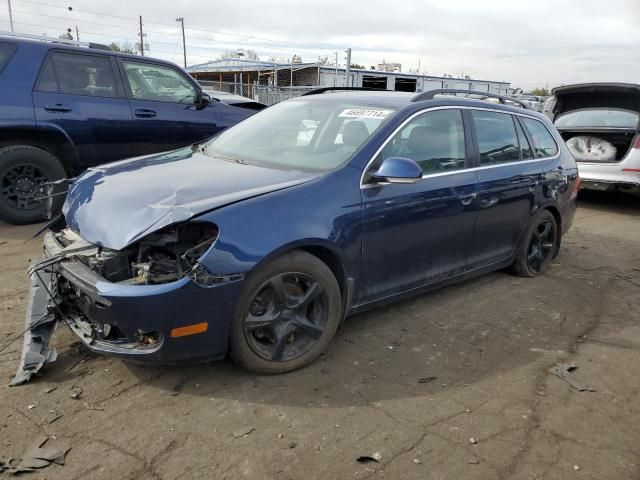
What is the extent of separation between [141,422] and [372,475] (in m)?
1.19

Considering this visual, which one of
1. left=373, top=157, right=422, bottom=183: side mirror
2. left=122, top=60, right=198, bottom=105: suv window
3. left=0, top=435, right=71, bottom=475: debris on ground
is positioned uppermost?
left=122, top=60, right=198, bottom=105: suv window

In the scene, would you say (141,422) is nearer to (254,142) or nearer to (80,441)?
(80,441)

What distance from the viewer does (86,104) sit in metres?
6.20

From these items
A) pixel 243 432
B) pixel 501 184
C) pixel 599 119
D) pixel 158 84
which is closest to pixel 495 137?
pixel 501 184

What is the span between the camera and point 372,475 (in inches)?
94.9

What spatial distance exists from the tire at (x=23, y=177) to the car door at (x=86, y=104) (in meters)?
0.34

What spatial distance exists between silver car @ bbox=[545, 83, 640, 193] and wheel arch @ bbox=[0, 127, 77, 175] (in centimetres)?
771

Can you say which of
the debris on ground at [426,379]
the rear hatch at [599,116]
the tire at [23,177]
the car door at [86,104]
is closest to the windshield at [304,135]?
the debris on ground at [426,379]

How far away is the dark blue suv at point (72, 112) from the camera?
5.81m

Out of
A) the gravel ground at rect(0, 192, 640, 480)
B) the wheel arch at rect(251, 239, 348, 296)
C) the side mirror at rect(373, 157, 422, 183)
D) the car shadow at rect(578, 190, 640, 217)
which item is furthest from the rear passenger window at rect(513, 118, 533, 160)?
the car shadow at rect(578, 190, 640, 217)

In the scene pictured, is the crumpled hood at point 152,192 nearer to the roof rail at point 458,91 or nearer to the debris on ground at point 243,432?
the debris on ground at point 243,432

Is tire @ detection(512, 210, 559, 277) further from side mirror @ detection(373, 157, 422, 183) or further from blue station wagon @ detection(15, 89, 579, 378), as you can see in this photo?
side mirror @ detection(373, 157, 422, 183)

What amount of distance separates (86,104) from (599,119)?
8229 millimetres

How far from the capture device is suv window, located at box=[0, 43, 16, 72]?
5754 millimetres
